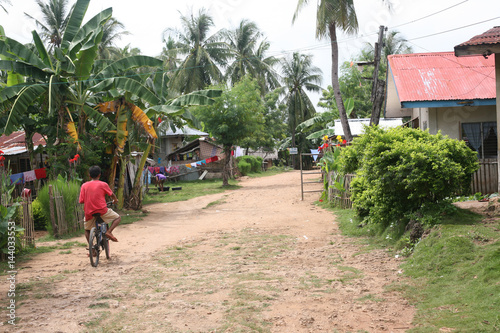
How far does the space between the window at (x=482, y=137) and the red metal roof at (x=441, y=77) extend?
43.1 inches

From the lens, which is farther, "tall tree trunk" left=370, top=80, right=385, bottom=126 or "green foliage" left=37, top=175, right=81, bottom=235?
"tall tree trunk" left=370, top=80, right=385, bottom=126

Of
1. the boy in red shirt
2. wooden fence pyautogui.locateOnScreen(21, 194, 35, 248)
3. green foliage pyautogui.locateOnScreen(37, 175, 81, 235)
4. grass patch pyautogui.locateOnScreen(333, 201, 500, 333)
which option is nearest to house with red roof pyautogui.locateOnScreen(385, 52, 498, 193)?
grass patch pyautogui.locateOnScreen(333, 201, 500, 333)

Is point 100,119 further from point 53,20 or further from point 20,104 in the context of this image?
point 53,20

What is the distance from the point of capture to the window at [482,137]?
500 inches

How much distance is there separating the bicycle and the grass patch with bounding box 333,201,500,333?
4340 mm

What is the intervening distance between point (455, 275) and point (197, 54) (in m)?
32.2

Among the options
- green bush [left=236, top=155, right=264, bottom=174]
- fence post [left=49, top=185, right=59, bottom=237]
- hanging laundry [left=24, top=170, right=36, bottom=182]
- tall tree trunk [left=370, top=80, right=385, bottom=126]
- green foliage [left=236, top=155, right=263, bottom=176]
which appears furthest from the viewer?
green bush [left=236, top=155, right=264, bottom=174]

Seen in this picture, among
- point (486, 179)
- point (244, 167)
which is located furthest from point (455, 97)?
point (244, 167)

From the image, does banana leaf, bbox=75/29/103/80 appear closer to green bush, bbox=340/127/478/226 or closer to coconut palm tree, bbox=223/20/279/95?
green bush, bbox=340/127/478/226

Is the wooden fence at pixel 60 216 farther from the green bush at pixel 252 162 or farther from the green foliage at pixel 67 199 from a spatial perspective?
the green bush at pixel 252 162

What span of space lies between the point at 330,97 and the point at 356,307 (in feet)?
128

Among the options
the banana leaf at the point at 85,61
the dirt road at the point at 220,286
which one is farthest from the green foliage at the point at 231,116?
the dirt road at the point at 220,286

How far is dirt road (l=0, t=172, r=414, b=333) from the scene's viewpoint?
4660mm

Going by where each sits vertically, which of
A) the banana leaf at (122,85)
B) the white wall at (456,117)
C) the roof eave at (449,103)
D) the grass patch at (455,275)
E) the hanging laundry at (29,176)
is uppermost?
the banana leaf at (122,85)
